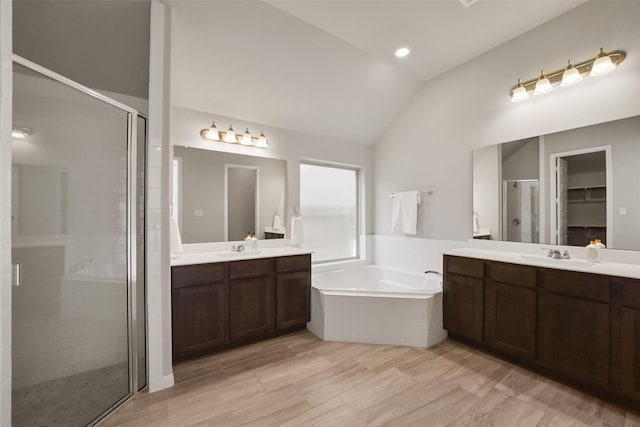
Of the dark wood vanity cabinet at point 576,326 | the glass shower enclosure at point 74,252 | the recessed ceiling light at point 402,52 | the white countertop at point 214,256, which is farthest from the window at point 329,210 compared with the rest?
the dark wood vanity cabinet at point 576,326

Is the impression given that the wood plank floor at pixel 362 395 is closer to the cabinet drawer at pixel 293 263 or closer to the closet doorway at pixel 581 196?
the cabinet drawer at pixel 293 263

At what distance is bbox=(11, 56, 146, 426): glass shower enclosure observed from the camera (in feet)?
5.16

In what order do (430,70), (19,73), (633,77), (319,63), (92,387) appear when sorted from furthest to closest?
(430,70) < (319,63) < (633,77) < (92,387) < (19,73)

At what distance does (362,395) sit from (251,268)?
4.52ft

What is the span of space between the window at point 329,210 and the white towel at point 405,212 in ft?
2.30

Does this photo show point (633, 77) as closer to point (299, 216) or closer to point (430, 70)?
point (430, 70)

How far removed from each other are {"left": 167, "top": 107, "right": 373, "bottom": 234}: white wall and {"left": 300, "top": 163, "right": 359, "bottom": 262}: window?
178 millimetres

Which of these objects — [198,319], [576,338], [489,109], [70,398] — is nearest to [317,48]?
[489,109]

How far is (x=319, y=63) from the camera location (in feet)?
9.05

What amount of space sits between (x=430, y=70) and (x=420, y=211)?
1713mm

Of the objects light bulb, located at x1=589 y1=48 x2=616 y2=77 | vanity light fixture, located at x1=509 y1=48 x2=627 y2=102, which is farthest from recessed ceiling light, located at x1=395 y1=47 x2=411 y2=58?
light bulb, located at x1=589 y1=48 x2=616 y2=77

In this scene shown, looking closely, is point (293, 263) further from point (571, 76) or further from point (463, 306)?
point (571, 76)

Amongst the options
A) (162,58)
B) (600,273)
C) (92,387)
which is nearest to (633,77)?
(600,273)

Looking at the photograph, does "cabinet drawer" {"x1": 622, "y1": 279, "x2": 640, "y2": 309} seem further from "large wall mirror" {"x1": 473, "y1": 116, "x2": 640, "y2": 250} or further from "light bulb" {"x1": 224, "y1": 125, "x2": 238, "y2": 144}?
"light bulb" {"x1": 224, "y1": 125, "x2": 238, "y2": 144}
